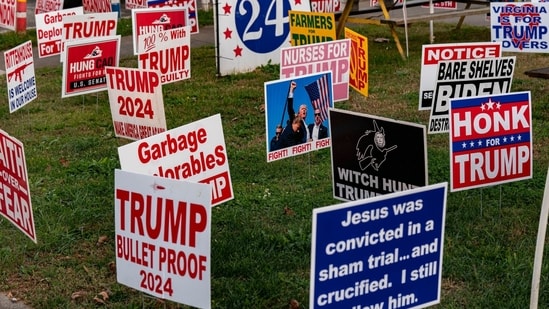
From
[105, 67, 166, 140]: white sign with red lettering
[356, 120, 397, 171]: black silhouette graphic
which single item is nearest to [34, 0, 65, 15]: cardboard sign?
[105, 67, 166, 140]: white sign with red lettering

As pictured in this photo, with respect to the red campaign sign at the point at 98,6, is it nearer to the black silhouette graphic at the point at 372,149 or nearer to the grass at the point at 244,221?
the grass at the point at 244,221

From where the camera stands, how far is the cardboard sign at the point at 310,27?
12.1 m

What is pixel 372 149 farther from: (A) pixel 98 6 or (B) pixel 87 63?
(A) pixel 98 6

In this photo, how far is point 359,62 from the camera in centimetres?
1088

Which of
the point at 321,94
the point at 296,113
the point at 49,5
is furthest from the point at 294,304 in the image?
the point at 49,5

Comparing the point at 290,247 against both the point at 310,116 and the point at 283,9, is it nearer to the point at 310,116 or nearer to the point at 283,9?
the point at 310,116

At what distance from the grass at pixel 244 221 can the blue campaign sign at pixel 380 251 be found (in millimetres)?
1289

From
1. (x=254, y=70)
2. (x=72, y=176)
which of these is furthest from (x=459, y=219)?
(x=254, y=70)

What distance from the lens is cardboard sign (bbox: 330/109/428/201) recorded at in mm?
6160

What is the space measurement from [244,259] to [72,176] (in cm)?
282

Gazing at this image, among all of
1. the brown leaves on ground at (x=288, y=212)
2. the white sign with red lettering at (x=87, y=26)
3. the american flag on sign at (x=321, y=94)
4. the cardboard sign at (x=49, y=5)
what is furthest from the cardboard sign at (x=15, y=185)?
the cardboard sign at (x=49, y=5)

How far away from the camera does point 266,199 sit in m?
8.27

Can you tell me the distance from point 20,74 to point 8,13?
281 inches

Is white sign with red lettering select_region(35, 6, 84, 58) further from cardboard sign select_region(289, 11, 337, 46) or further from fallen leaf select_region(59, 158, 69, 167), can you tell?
fallen leaf select_region(59, 158, 69, 167)
